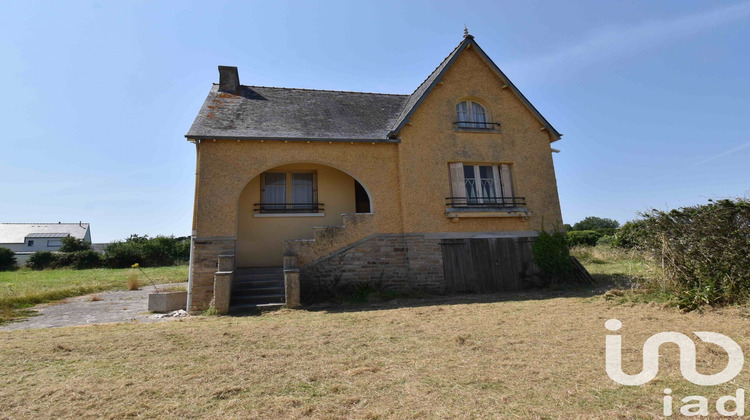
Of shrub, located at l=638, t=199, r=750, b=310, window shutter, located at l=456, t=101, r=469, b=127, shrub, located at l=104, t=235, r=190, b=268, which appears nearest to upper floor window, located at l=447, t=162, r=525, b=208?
window shutter, located at l=456, t=101, r=469, b=127

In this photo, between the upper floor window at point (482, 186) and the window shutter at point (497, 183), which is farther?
the window shutter at point (497, 183)

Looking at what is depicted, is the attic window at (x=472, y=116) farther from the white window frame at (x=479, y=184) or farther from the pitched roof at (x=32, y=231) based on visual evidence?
the pitched roof at (x=32, y=231)

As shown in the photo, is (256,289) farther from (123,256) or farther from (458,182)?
(123,256)

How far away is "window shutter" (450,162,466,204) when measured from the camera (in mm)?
10430

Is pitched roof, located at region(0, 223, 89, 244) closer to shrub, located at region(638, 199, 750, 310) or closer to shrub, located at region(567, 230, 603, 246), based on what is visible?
shrub, located at region(567, 230, 603, 246)

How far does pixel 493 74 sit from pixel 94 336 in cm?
1239

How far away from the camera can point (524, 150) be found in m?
11.2

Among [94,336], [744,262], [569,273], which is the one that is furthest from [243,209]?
[744,262]

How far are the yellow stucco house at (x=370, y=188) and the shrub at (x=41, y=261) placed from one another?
25918 mm

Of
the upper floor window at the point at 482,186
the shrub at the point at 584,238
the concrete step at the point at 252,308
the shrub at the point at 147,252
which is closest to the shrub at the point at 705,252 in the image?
the upper floor window at the point at 482,186

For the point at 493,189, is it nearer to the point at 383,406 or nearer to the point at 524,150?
→ the point at 524,150

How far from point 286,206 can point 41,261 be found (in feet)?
93.1

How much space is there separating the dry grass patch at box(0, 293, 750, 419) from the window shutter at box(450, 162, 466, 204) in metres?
4.56

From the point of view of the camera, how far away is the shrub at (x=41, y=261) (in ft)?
88.0
